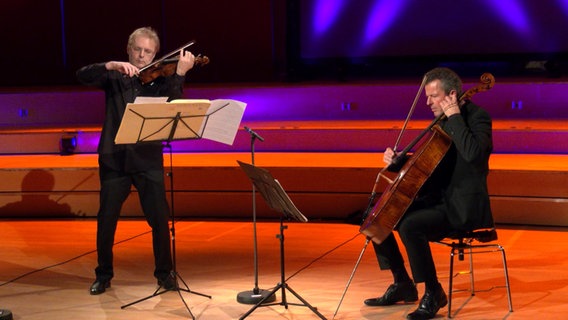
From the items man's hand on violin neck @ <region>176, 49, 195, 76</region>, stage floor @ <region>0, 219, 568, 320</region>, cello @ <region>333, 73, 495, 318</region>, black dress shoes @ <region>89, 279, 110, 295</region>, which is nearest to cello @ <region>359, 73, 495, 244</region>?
cello @ <region>333, 73, 495, 318</region>

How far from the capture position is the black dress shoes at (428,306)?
13.2ft

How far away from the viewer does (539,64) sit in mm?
7898

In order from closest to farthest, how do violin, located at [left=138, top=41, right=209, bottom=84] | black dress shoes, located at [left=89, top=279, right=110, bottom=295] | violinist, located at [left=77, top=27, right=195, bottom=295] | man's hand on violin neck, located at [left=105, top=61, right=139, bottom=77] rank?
man's hand on violin neck, located at [left=105, top=61, right=139, bottom=77], violin, located at [left=138, top=41, right=209, bottom=84], violinist, located at [left=77, top=27, right=195, bottom=295], black dress shoes, located at [left=89, top=279, right=110, bottom=295]

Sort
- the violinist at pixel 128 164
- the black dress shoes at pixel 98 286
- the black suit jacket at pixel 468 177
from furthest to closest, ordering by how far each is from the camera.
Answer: the black dress shoes at pixel 98 286, the violinist at pixel 128 164, the black suit jacket at pixel 468 177

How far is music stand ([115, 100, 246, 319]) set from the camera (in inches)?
158

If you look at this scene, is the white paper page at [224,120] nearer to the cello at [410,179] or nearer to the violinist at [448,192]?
the cello at [410,179]

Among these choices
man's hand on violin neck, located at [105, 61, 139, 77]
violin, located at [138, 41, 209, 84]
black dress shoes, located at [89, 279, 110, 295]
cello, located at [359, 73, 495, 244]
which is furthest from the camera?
black dress shoes, located at [89, 279, 110, 295]

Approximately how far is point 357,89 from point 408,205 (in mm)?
3703

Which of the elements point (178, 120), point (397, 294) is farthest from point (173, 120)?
point (397, 294)

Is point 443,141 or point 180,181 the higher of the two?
point 443,141

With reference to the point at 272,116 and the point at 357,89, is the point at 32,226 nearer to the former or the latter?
the point at 272,116

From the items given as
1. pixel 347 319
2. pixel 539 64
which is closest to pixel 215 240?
pixel 347 319

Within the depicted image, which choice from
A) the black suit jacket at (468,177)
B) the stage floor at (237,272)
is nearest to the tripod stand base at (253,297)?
the stage floor at (237,272)

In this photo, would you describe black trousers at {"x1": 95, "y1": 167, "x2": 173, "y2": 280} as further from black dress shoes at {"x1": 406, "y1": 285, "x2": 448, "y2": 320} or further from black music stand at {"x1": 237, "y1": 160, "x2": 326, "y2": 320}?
black dress shoes at {"x1": 406, "y1": 285, "x2": 448, "y2": 320}
